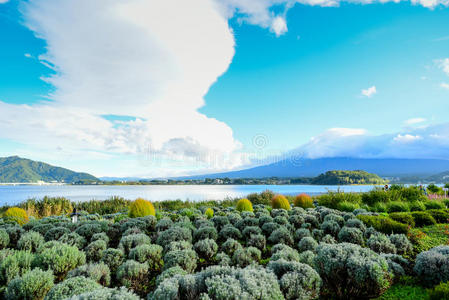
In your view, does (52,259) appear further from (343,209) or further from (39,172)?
(39,172)

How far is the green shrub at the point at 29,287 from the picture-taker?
3.56 m

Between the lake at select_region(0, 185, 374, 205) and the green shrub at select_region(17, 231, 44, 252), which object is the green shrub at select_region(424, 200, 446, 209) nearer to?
the lake at select_region(0, 185, 374, 205)

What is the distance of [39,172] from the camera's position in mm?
166875

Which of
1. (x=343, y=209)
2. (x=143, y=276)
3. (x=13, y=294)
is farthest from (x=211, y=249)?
(x=343, y=209)

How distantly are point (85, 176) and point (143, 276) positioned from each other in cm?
16792

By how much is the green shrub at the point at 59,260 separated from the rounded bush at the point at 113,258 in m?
0.47

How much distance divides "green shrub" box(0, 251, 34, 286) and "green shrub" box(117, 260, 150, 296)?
1768 mm

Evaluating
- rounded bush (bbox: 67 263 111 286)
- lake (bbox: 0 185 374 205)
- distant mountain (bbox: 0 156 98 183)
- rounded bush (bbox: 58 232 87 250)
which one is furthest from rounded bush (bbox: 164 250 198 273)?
distant mountain (bbox: 0 156 98 183)

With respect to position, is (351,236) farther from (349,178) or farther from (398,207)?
(349,178)

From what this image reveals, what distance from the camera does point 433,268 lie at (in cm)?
426

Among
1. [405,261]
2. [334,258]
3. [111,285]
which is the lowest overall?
[111,285]

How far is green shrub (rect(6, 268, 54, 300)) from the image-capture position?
356cm

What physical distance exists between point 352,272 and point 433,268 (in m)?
1.68

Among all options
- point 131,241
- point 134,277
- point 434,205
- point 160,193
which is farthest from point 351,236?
point 160,193
